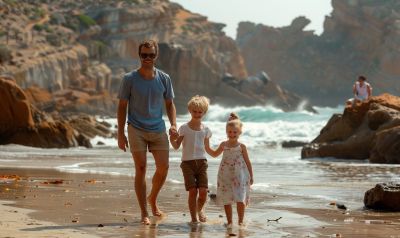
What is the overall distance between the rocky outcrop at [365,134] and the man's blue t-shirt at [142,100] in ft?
36.8

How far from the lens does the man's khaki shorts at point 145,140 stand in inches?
332

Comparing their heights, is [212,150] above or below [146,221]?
above

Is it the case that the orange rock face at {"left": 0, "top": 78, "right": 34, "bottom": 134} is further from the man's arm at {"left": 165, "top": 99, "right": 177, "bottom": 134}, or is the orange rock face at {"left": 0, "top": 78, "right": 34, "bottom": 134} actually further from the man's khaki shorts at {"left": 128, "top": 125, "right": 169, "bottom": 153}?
the man's khaki shorts at {"left": 128, "top": 125, "right": 169, "bottom": 153}

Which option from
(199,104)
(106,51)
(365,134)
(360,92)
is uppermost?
(106,51)

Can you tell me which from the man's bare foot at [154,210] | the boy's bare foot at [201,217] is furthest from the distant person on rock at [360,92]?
the boy's bare foot at [201,217]

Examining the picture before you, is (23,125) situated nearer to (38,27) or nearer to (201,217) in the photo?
(201,217)

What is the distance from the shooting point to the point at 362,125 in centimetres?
2200

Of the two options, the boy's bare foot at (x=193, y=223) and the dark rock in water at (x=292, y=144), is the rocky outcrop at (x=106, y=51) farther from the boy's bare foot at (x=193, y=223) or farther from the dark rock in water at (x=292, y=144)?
the boy's bare foot at (x=193, y=223)

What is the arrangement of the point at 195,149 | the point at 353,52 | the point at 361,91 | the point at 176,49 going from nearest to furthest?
1. the point at 195,149
2. the point at 361,91
3. the point at 176,49
4. the point at 353,52

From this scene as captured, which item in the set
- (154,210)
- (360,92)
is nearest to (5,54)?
(360,92)

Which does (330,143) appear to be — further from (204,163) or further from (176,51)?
(176,51)

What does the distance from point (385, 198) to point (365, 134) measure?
1225 centimetres

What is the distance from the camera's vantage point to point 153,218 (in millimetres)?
8367

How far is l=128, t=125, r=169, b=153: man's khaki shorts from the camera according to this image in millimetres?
8438
